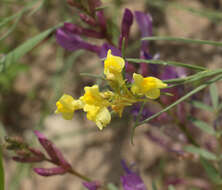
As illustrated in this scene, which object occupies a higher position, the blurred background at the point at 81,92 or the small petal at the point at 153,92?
the small petal at the point at 153,92

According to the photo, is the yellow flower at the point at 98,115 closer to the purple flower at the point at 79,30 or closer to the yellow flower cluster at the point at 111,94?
the yellow flower cluster at the point at 111,94

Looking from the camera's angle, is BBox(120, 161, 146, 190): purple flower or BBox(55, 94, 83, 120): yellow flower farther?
BBox(120, 161, 146, 190): purple flower

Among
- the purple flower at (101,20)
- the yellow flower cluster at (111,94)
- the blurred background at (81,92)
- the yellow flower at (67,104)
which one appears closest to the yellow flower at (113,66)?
the yellow flower cluster at (111,94)

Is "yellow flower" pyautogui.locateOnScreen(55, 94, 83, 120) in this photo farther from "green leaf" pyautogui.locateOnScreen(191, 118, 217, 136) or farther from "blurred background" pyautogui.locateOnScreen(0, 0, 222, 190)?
"blurred background" pyautogui.locateOnScreen(0, 0, 222, 190)

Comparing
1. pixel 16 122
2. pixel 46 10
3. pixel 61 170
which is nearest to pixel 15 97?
pixel 16 122

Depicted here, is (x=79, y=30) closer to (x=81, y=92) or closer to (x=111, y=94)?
(x=111, y=94)

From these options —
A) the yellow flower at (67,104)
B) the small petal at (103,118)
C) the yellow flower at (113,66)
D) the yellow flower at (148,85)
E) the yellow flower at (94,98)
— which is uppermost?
the yellow flower at (113,66)

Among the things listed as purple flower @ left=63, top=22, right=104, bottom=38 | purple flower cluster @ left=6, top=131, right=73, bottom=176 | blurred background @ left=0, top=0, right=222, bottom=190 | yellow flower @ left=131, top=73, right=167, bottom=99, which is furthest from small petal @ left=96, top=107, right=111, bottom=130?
blurred background @ left=0, top=0, right=222, bottom=190

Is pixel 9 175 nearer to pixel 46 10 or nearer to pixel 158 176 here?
pixel 158 176
